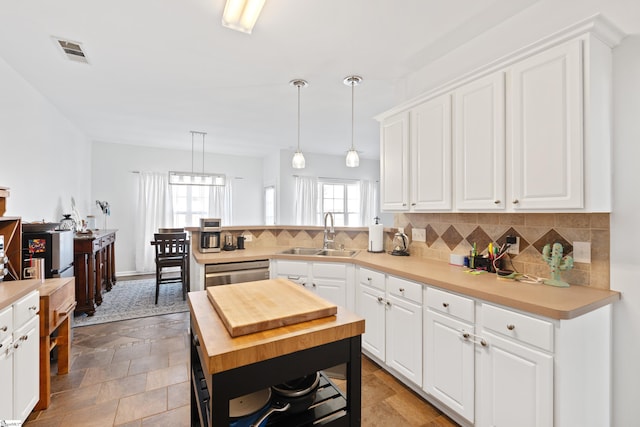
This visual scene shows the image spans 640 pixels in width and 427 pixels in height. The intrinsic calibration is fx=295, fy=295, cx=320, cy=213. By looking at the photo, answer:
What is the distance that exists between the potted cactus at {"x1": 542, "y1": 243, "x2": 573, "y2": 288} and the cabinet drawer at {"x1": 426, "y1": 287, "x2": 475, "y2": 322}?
0.50m

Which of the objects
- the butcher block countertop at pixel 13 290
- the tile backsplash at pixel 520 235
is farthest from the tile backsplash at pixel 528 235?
the butcher block countertop at pixel 13 290

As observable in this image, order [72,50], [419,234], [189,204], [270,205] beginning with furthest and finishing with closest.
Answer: [270,205] < [189,204] < [419,234] < [72,50]

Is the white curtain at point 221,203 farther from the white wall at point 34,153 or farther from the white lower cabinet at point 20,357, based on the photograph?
the white lower cabinet at point 20,357

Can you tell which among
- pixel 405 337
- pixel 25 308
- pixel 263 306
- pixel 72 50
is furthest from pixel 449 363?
pixel 72 50

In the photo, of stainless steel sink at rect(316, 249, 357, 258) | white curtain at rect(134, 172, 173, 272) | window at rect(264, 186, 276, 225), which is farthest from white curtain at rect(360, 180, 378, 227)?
white curtain at rect(134, 172, 173, 272)

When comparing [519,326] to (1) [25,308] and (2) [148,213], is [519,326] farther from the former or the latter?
(2) [148,213]

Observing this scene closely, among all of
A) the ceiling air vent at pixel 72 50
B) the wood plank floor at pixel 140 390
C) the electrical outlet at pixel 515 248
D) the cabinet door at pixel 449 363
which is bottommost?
the wood plank floor at pixel 140 390

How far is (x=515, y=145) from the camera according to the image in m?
1.77

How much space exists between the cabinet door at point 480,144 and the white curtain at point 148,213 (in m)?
5.80

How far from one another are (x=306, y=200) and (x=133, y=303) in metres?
3.71

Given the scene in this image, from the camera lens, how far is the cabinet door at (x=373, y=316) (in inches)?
93.0

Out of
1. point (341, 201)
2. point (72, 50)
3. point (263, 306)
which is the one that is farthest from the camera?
point (341, 201)

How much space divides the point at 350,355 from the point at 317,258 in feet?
6.12

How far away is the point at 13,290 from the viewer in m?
1.65
